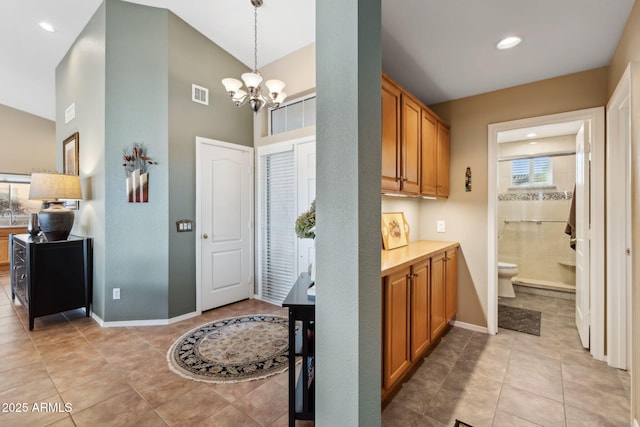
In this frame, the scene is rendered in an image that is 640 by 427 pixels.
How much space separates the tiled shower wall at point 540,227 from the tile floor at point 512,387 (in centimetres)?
202

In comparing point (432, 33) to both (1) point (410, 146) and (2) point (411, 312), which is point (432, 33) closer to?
(1) point (410, 146)

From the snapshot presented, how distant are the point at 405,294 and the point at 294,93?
2.74m

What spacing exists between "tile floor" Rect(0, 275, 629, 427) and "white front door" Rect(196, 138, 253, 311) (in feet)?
2.84

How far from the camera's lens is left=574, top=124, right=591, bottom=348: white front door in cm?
256

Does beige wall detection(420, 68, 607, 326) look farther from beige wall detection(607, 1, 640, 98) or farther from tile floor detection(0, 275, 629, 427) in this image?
tile floor detection(0, 275, 629, 427)

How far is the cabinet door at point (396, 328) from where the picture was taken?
173 cm

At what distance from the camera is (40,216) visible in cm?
311

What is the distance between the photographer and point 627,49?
6.17 feet

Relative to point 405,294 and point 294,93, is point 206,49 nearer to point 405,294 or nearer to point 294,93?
point 294,93

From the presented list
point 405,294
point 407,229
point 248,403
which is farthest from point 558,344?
point 248,403

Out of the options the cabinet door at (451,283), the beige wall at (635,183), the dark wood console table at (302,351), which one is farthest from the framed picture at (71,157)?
the beige wall at (635,183)

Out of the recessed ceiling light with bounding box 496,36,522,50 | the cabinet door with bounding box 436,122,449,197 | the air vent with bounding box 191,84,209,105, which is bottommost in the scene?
the cabinet door with bounding box 436,122,449,197

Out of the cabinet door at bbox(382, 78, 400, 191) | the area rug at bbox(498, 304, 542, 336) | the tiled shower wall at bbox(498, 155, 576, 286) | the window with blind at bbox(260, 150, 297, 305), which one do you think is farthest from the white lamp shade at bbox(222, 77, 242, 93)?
the tiled shower wall at bbox(498, 155, 576, 286)

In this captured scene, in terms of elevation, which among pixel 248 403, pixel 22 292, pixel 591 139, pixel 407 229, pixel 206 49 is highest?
pixel 206 49
